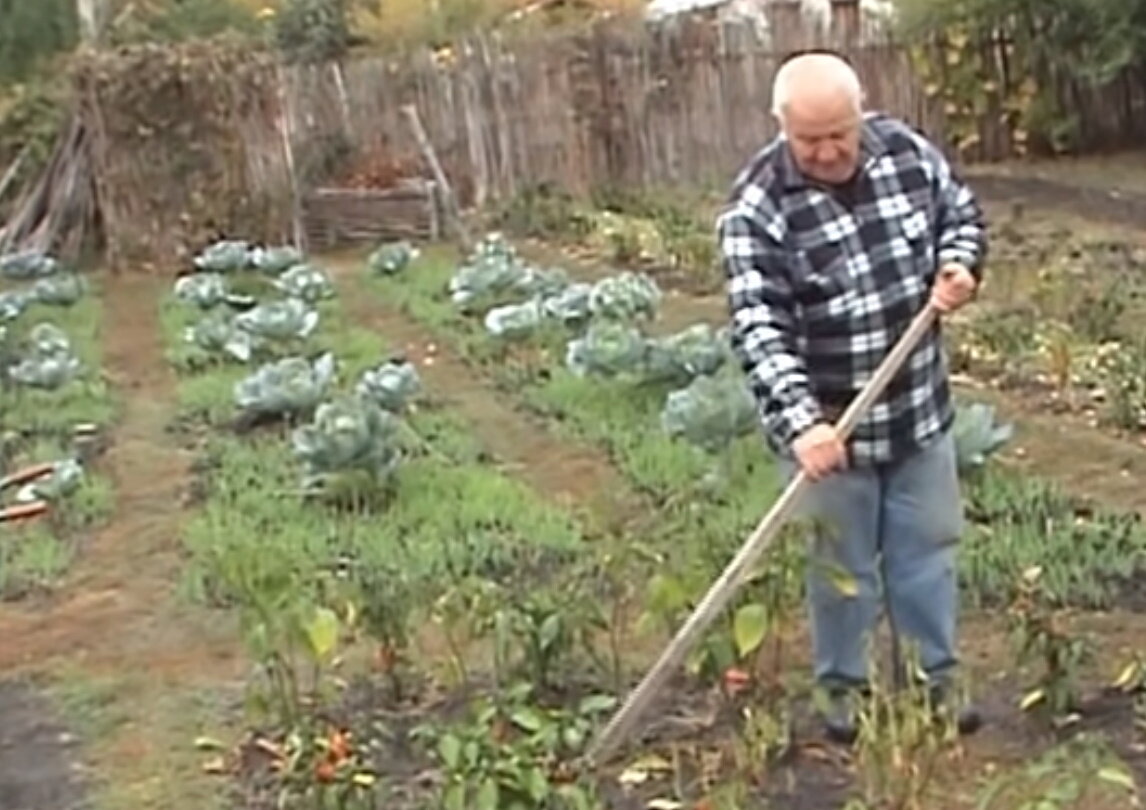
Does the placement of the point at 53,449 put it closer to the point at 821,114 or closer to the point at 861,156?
the point at 861,156

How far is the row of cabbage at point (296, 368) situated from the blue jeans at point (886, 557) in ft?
9.69

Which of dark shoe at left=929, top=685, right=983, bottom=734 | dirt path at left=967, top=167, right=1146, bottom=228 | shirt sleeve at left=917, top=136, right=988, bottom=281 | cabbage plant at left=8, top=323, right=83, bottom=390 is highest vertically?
shirt sleeve at left=917, top=136, right=988, bottom=281

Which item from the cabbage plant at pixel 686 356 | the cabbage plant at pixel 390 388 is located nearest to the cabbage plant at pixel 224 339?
the cabbage plant at pixel 390 388

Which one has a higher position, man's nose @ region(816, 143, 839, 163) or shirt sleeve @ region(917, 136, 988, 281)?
man's nose @ region(816, 143, 839, 163)

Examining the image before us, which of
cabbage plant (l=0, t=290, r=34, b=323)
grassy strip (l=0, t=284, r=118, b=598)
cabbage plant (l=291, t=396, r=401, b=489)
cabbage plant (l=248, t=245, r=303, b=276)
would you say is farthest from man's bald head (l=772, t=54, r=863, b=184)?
cabbage plant (l=248, t=245, r=303, b=276)

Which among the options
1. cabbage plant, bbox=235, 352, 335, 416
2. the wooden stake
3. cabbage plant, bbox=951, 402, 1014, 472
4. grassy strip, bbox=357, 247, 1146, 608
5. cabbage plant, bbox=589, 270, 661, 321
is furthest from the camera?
the wooden stake

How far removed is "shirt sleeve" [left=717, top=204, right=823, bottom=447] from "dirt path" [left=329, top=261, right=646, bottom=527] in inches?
108

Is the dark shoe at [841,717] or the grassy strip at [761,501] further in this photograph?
the grassy strip at [761,501]

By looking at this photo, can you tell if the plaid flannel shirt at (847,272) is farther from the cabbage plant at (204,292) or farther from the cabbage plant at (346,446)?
the cabbage plant at (204,292)

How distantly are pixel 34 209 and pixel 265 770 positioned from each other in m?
14.0

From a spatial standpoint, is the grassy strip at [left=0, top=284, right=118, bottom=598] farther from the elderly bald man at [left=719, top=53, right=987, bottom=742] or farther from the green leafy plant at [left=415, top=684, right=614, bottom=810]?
the elderly bald man at [left=719, top=53, right=987, bottom=742]

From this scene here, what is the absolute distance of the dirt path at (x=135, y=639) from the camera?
5664 mm

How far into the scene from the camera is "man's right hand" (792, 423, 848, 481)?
4.79 metres

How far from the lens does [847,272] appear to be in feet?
16.5
